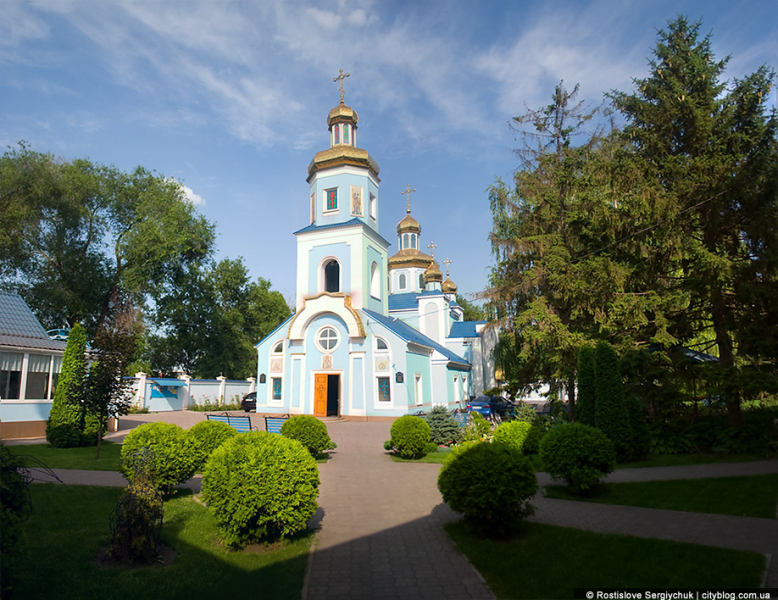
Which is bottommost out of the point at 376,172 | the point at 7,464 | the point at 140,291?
the point at 7,464

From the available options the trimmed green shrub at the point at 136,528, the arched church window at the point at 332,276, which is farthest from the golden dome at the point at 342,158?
the trimmed green shrub at the point at 136,528

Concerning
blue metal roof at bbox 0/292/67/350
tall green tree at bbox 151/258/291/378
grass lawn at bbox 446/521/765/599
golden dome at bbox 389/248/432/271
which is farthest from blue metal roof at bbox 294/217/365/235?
grass lawn at bbox 446/521/765/599

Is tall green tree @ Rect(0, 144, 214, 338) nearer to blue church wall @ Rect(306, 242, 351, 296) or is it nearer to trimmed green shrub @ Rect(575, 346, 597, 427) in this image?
blue church wall @ Rect(306, 242, 351, 296)

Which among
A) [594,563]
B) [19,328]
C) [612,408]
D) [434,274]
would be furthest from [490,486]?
[434,274]

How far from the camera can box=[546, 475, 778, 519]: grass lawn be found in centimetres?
740

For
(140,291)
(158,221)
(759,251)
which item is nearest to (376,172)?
(158,221)

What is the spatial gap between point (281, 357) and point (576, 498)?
20041 millimetres

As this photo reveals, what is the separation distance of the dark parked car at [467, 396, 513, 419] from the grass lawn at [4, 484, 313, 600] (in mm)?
17594

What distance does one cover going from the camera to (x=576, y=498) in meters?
8.30

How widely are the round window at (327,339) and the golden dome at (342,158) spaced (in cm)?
936

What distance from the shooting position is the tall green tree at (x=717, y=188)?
11695 mm

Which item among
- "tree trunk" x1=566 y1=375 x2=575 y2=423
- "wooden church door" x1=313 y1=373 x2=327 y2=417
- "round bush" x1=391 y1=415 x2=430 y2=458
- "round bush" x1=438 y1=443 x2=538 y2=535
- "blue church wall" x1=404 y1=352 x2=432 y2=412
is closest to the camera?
"round bush" x1=438 y1=443 x2=538 y2=535

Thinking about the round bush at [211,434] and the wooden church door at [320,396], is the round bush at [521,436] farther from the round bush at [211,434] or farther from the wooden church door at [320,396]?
the wooden church door at [320,396]

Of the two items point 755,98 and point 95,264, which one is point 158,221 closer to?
point 95,264
